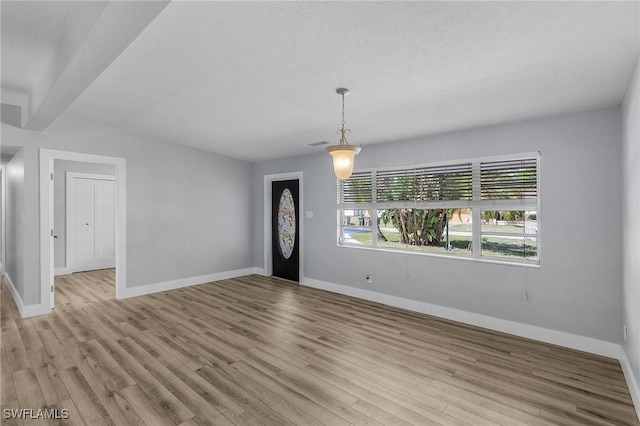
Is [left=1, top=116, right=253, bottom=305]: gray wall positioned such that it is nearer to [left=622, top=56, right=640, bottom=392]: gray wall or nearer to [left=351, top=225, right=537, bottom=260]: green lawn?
[left=351, top=225, right=537, bottom=260]: green lawn

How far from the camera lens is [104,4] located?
1.74 meters

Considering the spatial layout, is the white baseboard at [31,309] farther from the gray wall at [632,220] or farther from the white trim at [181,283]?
the gray wall at [632,220]

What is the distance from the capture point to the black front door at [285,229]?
613 cm

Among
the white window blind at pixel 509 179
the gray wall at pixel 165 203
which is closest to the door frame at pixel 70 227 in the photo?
the gray wall at pixel 165 203

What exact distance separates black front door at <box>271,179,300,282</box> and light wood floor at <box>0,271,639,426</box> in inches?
80.0

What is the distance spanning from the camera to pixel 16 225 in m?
4.80

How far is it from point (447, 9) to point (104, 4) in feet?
6.27

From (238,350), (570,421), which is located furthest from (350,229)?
(570,421)

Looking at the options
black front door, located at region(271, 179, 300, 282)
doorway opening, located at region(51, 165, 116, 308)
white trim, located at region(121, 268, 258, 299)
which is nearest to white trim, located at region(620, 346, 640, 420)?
black front door, located at region(271, 179, 300, 282)

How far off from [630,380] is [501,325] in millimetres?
1193

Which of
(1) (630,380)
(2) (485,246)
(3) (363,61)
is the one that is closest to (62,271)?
(3) (363,61)

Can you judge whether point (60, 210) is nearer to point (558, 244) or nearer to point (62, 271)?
point (62, 271)

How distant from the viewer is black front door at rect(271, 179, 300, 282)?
6.13 m

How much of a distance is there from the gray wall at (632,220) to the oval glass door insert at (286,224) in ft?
15.3
